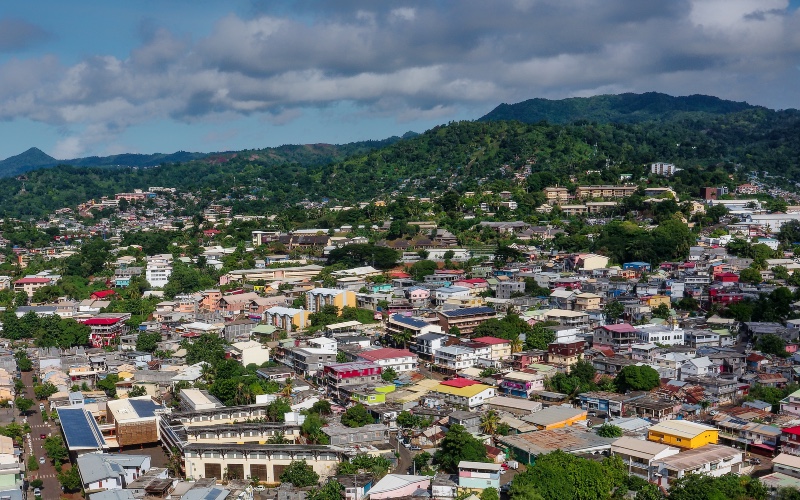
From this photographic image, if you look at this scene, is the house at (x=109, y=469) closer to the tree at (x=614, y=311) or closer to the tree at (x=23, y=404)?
the tree at (x=23, y=404)

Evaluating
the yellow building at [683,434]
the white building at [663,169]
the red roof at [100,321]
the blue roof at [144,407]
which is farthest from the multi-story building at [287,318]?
the white building at [663,169]

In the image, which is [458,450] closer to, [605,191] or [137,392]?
[137,392]

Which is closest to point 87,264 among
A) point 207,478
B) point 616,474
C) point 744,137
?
point 207,478

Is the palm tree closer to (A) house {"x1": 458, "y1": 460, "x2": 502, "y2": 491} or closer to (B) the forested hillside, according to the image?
(A) house {"x1": 458, "y1": 460, "x2": 502, "y2": 491}

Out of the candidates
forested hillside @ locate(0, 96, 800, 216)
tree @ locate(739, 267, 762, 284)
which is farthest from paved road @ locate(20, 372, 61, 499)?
forested hillside @ locate(0, 96, 800, 216)

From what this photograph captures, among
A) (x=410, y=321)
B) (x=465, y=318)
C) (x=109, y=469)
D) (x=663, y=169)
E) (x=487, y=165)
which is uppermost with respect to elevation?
(x=487, y=165)

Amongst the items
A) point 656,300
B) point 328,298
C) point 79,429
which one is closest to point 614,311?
point 656,300
